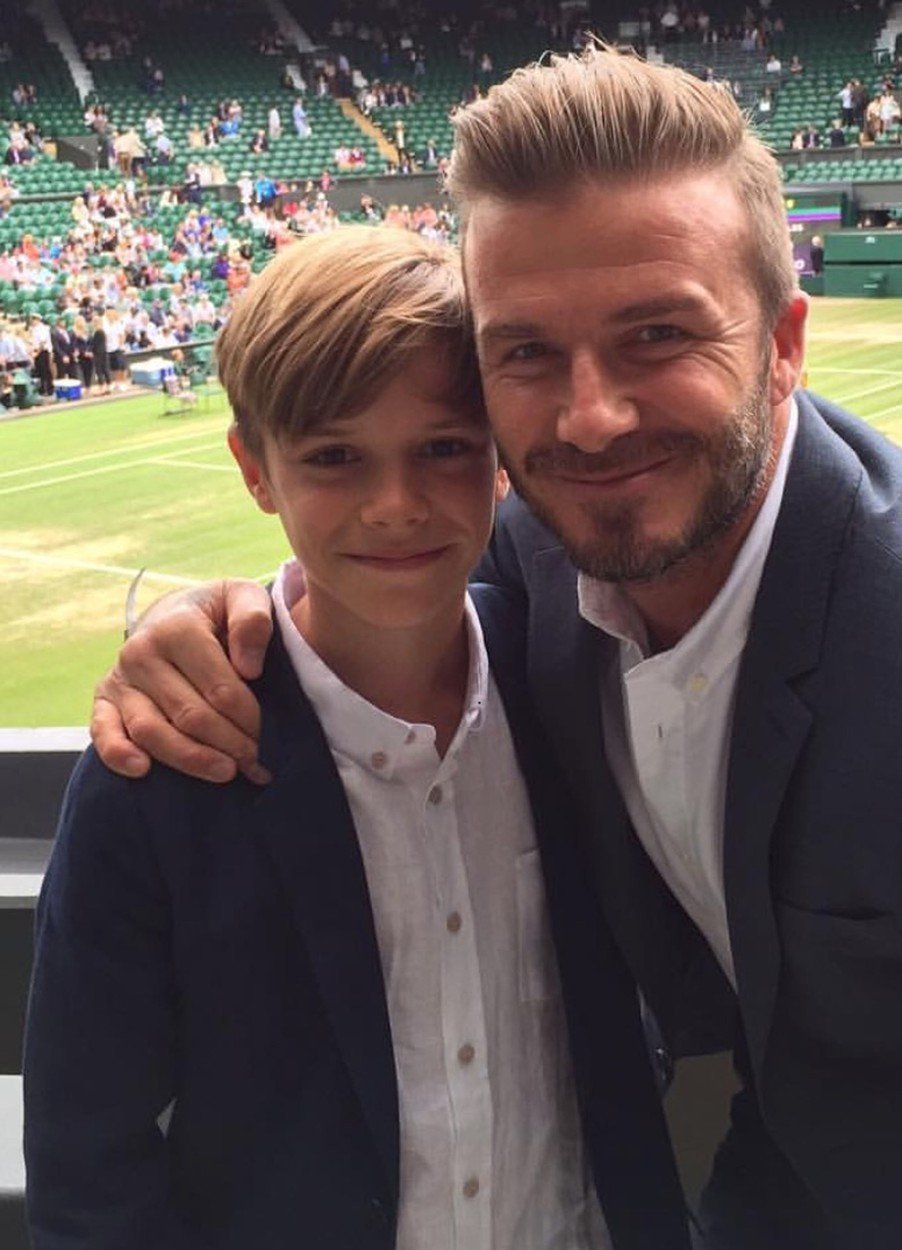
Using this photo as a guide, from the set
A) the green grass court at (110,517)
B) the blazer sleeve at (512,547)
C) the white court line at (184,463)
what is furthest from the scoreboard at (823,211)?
the blazer sleeve at (512,547)

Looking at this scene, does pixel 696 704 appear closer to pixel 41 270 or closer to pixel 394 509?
pixel 394 509

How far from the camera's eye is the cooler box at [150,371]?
11688 millimetres

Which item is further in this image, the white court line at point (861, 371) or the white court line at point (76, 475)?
the white court line at point (861, 371)

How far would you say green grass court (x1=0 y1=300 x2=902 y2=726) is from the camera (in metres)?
4.98

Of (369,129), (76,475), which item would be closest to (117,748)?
(76,475)

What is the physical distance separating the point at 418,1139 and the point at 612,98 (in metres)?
0.83

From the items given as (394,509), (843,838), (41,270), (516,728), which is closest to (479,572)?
(516,728)

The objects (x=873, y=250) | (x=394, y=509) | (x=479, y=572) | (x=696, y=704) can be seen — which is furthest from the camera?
(x=873, y=250)

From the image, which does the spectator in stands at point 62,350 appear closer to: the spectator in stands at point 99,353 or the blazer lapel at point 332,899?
the spectator in stands at point 99,353

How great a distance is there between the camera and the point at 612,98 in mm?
1034

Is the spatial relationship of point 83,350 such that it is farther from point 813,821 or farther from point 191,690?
point 813,821

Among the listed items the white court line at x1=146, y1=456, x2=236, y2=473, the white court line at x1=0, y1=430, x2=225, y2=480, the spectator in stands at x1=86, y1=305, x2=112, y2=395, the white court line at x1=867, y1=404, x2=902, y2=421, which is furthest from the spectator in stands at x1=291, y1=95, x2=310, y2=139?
the white court line at x1=867, y1=404, x2=902, y2=421

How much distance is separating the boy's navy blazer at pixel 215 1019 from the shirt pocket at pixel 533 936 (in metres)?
0.14

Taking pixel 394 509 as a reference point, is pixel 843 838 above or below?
below
